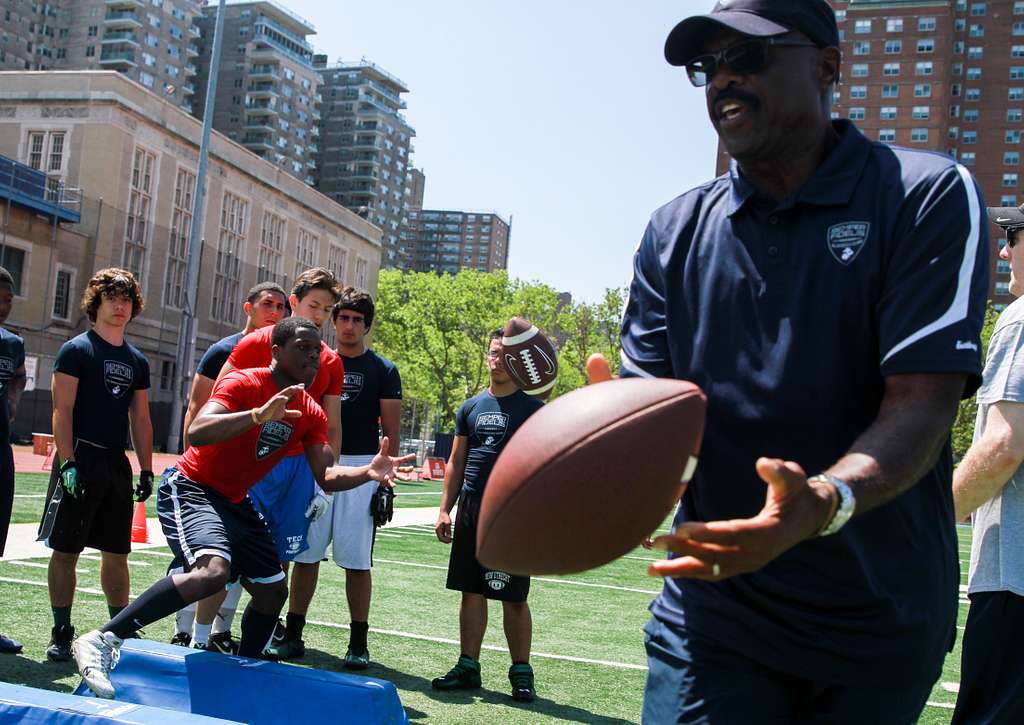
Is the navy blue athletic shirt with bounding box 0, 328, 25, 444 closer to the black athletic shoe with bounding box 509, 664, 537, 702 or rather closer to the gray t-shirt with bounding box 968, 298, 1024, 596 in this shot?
the black athletic shoe with bounding box 509, 664, 537, 702

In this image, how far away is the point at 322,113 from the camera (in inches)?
5812

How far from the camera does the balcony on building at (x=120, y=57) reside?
115 m

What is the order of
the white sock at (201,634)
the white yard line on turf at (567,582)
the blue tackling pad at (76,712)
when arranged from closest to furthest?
the blue tackling pad at (76,712) → the white sock at (201,634) → the white yard line on turf at (567,582)

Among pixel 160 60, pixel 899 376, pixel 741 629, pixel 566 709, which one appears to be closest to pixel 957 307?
pixel 899 376

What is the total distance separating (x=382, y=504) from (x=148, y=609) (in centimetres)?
226

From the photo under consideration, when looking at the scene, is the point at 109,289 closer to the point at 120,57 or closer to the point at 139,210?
the point at 139,210

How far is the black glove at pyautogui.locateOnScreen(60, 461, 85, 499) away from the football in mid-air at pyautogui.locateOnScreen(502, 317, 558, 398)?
105 inches

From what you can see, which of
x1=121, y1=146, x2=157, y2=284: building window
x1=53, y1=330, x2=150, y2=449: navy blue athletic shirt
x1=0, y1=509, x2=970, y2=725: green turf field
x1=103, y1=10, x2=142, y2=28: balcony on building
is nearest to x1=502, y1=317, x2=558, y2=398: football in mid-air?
x1=0, y1=509, x2=970, y2=725: green turf field

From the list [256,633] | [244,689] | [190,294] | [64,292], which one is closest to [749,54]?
[244,689]

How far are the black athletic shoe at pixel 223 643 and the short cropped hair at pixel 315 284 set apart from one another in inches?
86.5

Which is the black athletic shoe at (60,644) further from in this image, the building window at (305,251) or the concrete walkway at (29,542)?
the building window at (305,251)

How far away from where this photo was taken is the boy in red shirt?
5.09 m

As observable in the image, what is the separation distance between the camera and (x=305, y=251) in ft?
224

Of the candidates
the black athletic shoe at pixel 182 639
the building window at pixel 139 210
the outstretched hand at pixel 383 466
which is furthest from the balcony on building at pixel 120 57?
the outstretched hand at pixel 383 466
